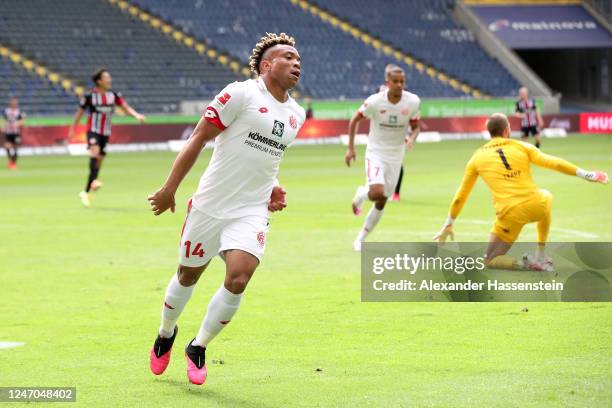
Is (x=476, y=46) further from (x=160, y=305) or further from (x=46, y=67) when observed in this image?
(x=160, y=305)

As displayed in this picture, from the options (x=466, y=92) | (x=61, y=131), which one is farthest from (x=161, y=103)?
(x=466, y=92)

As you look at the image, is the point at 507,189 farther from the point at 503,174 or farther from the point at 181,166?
the point at 181,166

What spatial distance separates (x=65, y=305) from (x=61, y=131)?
31029mm

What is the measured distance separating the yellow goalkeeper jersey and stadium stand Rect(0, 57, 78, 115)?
35.2m

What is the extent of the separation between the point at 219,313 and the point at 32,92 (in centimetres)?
4018

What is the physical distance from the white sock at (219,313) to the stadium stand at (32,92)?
127ft

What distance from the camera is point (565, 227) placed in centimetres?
1638

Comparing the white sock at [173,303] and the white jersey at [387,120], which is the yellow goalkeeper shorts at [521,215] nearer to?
the white jersey at [387,120]

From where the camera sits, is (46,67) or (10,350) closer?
(10,350)

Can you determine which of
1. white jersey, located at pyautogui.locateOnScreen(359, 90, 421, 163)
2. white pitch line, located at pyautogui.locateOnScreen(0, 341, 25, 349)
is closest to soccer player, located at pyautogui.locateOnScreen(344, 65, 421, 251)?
white jersey, located at pyautogui.locateOnScreen(359, 90, 421, 163)

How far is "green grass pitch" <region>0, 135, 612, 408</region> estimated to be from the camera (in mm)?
7121

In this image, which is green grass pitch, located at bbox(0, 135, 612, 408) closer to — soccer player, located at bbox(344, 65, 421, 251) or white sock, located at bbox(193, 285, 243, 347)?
white sock, located at bbox(193, 285, 243, 347)

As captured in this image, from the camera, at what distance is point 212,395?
7.15 m

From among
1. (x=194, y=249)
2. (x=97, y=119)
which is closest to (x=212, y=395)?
(x=194, y=249)
